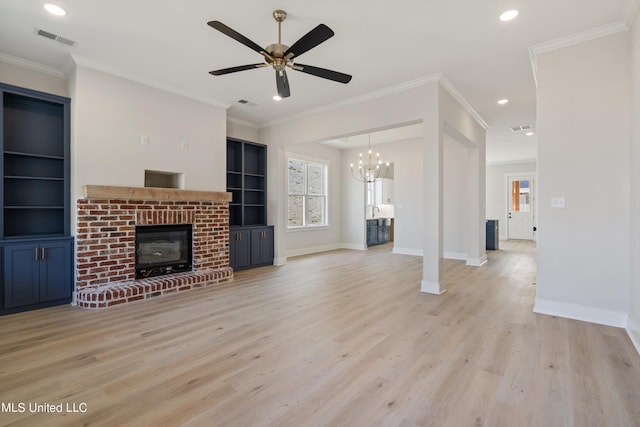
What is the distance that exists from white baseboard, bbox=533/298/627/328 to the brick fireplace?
4316 millimetres

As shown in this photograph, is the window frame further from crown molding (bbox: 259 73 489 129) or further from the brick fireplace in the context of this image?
the brick fireplace

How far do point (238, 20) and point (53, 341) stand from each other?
11.4ft

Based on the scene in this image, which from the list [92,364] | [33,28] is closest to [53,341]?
[92,364]

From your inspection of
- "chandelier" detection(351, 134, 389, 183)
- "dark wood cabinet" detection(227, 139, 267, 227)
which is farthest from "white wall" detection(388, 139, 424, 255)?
"dark wood cabinet" detection(227, 139, 267, 227)

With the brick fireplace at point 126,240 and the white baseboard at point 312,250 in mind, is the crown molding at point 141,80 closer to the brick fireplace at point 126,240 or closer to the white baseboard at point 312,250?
the brick fireplace at point 126,240

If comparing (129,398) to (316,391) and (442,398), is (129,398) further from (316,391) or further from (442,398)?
(442,398)

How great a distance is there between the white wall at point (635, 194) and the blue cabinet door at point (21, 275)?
607cm

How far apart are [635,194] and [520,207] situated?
9.85m

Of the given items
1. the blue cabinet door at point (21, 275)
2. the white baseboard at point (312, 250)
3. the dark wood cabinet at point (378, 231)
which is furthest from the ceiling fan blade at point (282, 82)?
the dark wood cabinet at point (378, 231)

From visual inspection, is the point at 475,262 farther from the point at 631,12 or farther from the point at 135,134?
the point at 135,134

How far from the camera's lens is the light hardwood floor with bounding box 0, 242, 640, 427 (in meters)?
1.77

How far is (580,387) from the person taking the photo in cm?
202

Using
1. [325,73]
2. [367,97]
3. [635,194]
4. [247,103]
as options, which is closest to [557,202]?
[635,194]

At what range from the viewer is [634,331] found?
2721mm
